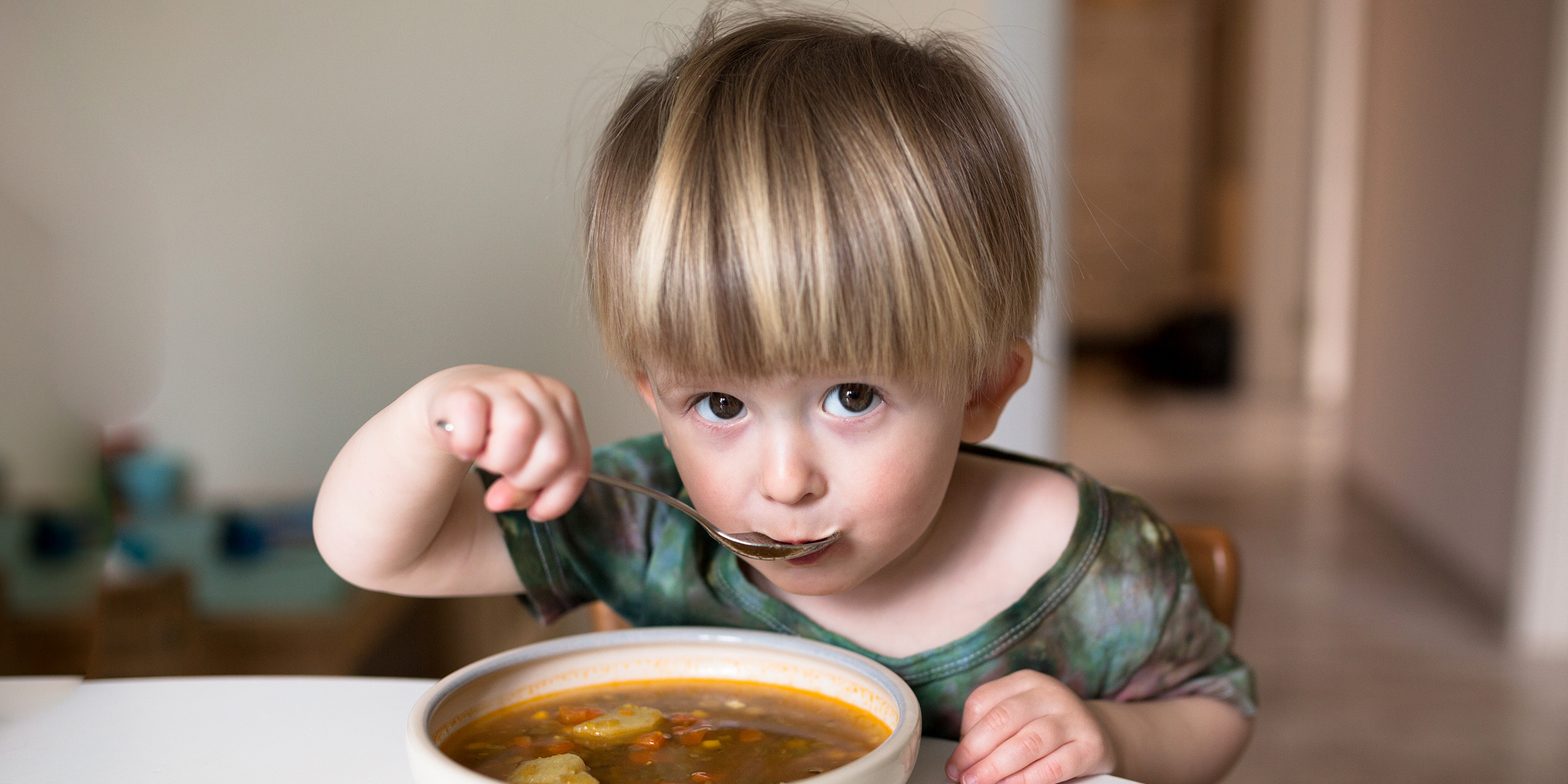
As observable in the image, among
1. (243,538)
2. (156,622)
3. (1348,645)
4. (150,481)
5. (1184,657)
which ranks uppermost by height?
(1184,657)

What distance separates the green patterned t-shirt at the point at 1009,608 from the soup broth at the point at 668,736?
7.0 inches

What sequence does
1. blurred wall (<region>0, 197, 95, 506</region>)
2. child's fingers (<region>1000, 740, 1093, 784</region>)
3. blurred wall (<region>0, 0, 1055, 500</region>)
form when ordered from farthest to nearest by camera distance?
blurred wall (<region>0, 197, 95, 506</region>) < blurred wall (<region>0, 0, 1055, 500</region>) < child's fingers (<region>1000, 740, 1093, 784</region>)

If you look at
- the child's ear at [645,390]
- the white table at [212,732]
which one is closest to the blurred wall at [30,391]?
the white table at [212,732]

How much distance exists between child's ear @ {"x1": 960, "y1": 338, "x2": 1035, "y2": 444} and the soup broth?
0.74 ft

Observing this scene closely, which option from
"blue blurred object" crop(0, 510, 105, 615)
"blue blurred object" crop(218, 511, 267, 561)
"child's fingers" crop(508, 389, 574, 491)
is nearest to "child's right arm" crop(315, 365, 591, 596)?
"child's fingers" crop(508, 389, 574, 491)

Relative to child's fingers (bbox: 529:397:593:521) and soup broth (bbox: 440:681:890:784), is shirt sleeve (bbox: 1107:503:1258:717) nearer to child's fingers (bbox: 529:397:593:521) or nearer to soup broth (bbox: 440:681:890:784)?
soup broth (bbox: 440:681:890:784)

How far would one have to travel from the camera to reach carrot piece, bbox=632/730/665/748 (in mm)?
579

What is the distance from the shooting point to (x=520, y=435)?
52 centimetres

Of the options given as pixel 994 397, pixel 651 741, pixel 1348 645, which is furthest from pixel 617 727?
pixel 1348 645

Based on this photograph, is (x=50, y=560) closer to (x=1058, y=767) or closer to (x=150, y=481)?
(x=150, y=481)

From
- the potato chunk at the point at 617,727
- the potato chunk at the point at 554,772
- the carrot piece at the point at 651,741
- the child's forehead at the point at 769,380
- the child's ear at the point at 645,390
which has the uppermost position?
the child's forehead at the point at 769,380

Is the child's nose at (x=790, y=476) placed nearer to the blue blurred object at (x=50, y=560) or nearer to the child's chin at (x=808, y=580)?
the child's chin at (x=808, y=580)

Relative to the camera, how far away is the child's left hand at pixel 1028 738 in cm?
59

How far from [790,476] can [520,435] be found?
0.52ft
